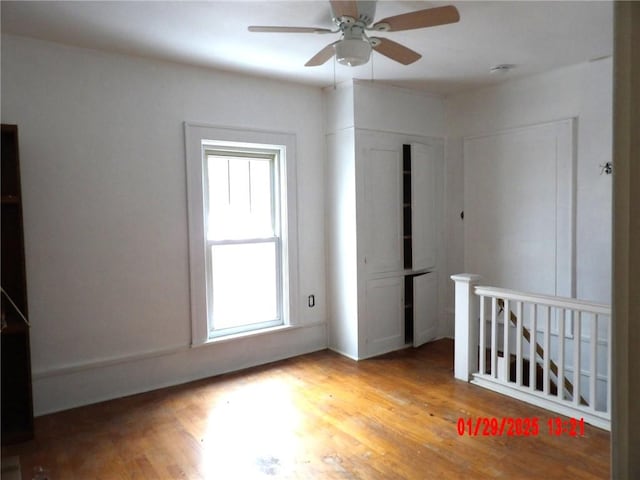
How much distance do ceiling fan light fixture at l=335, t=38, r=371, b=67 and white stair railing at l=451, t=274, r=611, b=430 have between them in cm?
196

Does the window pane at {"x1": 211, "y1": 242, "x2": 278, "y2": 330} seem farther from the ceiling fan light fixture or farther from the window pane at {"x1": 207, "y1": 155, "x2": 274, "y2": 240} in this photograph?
the ceiling fan light fixture

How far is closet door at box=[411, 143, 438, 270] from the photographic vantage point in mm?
4492

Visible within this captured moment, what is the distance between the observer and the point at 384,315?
442 centimetres

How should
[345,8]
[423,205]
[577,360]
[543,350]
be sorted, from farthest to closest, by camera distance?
1. [423,205]
2. [543,350]
3. [577,360]
4. [345,8]

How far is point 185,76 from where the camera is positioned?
3637 millimetres

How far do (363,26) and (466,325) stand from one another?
2377mm

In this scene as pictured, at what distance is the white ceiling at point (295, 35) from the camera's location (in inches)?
102

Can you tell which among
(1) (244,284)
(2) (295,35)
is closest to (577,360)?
(1) (244,284)

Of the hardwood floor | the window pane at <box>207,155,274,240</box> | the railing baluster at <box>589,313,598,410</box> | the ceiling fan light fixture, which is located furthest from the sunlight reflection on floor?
the ceiling fan light fixture

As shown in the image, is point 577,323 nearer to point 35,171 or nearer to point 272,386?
point 272,386

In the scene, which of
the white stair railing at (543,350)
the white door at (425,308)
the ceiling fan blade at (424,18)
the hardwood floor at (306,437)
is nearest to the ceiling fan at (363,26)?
the ceiling fan blade at (424,18)

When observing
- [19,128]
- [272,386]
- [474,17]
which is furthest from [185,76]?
[272,386]

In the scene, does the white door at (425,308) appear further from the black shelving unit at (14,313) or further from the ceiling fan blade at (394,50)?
the black shelving unit at (14,313)

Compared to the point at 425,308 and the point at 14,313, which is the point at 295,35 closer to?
the point at 14,313
